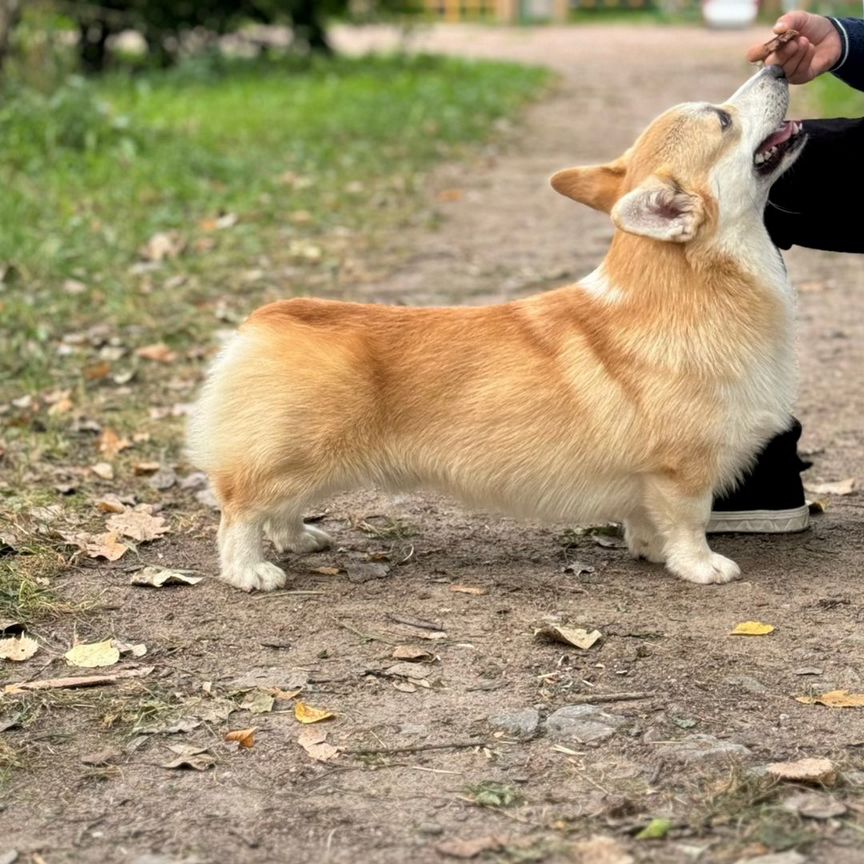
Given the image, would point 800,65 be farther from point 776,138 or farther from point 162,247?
point 162,247

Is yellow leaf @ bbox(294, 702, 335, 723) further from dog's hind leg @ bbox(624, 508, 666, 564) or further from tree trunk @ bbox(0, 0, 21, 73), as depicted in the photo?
tree trunk @ bbox(0, 0, 21, 73)

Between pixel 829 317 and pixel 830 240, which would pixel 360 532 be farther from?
pixel 829 317

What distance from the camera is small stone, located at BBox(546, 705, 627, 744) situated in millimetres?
2998

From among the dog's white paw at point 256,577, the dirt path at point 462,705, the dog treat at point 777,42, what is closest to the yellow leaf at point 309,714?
the dirt path at point 462,705

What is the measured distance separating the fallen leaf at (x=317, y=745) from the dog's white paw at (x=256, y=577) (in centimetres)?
82

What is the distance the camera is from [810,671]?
10.7 ft

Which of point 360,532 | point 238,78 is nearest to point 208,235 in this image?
point 360,532

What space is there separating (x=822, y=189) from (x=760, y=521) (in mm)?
975

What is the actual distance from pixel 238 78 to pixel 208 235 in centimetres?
812

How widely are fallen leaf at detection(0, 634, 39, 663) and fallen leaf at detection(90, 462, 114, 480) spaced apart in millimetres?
1257

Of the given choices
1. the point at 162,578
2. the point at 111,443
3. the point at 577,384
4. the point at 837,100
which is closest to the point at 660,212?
the point at 577,384

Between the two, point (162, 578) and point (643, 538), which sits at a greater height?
point (643, 538)

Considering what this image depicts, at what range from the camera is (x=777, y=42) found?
4.03 m

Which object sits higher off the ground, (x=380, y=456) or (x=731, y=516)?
(x=380, y=456)
